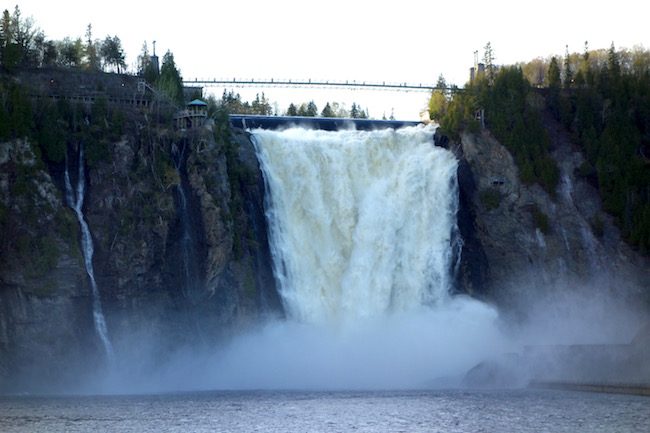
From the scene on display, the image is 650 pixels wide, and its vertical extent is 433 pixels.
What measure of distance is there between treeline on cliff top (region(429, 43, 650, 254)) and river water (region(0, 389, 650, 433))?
1201 inches

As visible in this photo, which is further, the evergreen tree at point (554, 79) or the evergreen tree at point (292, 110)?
the evergreen tree at point (292, 110)

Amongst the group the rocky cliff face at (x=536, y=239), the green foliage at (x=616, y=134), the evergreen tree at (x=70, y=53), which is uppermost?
the evergreen tree at (x=70, y=53)

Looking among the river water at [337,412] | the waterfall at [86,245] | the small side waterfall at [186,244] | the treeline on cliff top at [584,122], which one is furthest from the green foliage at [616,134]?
the waterfall at [86,245]

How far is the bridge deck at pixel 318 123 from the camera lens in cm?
12031

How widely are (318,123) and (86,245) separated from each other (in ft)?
96.5

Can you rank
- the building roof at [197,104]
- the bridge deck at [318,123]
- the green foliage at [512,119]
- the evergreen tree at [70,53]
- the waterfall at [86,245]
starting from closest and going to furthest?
the waterfall at [86,245] < the building roof at [197,104] < the green foliage at [512,119] < the evergreen tree at [70,53] < the bridge deck at [318,123]

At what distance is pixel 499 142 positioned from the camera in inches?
4614

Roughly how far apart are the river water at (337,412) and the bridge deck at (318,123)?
115 feet

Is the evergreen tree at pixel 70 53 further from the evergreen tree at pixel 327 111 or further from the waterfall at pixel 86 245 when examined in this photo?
the evergreen tree at pixel 327 111

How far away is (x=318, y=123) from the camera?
122 meters

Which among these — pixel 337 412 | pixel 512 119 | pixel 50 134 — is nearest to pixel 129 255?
pixel 50 134

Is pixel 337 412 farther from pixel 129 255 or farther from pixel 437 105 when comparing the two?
pixel 437 105

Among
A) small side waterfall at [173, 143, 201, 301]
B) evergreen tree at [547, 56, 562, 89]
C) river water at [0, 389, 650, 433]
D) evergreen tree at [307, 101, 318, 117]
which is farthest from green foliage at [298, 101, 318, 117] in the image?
river water at [0, 389, 650, 433]

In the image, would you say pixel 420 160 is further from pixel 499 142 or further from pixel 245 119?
pixel 245 119
